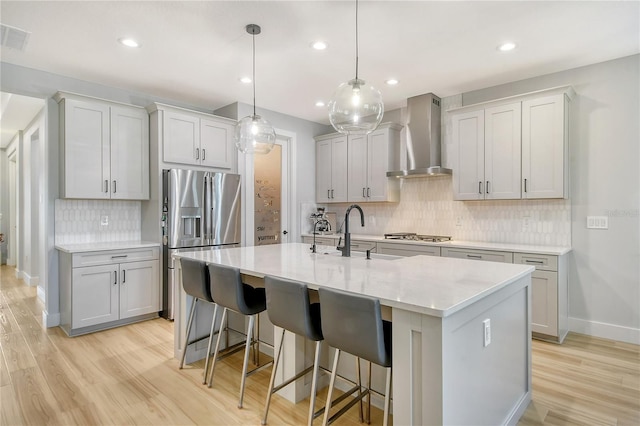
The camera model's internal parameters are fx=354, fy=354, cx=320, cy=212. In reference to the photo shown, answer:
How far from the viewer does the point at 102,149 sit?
3924 mm

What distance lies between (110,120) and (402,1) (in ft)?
10.9

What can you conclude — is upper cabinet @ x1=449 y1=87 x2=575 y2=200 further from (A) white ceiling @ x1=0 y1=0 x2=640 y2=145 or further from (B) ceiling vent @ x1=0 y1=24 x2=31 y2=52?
(B) ceiling vent @ x1=0 y1=24 x2=31 y2=52

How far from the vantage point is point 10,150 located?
7.39m

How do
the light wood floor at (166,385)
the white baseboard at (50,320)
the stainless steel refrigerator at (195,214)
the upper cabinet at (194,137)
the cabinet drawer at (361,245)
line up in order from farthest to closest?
1. the cabinet drawer at (361,245)
2. the upper cabinet at (194,137)
3. the stainless steel refrigerator at (195,214)
4. the white baseboard at (50,320)
5. the light wood floor at (166,385)

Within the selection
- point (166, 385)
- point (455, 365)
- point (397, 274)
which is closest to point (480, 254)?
point (397, 274)

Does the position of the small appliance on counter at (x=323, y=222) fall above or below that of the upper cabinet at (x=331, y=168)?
below

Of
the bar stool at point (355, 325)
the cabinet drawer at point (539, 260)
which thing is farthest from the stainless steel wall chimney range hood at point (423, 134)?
the bar stool at point (355, 325)

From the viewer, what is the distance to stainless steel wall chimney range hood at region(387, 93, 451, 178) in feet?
14.8

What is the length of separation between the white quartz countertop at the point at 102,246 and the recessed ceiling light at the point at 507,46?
406 centimetres

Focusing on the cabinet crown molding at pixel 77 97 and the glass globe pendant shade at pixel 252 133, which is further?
the cabinet crown molding at pixel 77 97

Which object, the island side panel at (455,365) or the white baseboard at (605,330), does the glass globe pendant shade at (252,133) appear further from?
the white baseboard at (605,330)

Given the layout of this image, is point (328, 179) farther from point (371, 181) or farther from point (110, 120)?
point (110, 120)

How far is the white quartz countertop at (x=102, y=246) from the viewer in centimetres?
Answer: 357

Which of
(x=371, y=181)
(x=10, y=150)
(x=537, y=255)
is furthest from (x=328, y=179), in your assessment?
(x=10, y=150)
